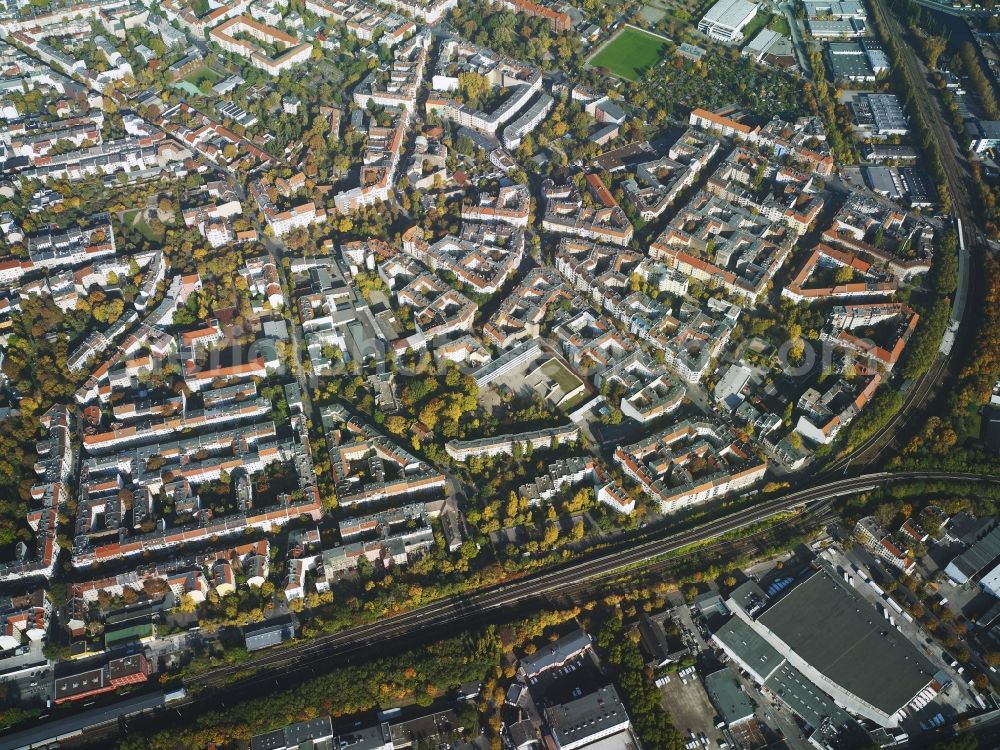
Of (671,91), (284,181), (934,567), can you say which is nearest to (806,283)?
(934,567)

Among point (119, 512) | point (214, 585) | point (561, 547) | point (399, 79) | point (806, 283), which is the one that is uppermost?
point (399, 79)

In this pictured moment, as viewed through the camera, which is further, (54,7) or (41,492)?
(54,7)

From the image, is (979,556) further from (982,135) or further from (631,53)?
(631,53)

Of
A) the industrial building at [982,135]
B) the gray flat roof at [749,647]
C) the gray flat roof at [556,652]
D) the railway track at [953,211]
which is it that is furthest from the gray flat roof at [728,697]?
the industrial building at [982,135]

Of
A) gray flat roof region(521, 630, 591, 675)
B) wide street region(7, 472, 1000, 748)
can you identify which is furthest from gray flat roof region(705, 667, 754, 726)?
wide street region(7, 472, 1000, 748)

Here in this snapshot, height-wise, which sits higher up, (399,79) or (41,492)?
(399,79)

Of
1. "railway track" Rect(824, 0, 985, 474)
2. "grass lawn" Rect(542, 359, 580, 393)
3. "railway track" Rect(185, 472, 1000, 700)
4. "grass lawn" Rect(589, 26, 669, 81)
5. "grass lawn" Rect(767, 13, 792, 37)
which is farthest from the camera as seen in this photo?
"grass lawn" Rect(767, 13, 792, 37)

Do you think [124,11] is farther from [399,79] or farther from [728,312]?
[728,312]

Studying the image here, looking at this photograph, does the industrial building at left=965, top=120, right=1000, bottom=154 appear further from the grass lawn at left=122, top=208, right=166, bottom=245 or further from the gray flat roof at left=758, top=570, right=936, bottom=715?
the grass lawn at left=122, top=208, right=166, bottom=245
